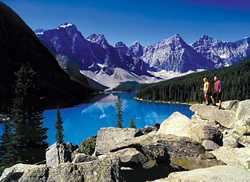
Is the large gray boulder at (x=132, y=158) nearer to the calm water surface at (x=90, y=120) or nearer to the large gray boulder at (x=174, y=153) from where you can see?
the large gray boulder at (x=174, y=153)

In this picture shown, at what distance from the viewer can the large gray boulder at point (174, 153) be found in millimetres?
6223

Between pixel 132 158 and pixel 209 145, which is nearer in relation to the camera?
pixel 132 158

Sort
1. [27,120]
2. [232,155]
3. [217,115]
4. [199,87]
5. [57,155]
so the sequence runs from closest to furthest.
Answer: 1. [232,155]
2. [57,155]
3. [217,115]
4. [27,120]
5. [199,87]

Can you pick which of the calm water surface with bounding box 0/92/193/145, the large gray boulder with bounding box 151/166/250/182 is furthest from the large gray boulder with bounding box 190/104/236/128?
the calm water surface with bounding box 0/92/193/145

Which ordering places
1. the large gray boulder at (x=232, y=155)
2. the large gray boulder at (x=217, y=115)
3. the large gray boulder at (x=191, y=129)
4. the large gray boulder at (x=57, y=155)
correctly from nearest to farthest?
the large gray boulder at (x=232, y=155) → the large gray boulder at (x=57, y=155) → the large gray boulder at (x=191, y=129) → the large gray boulder at (x=217, y=115)

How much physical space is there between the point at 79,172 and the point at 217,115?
47.0 feet

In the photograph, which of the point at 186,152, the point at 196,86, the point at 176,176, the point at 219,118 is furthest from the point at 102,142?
the point at 196,86

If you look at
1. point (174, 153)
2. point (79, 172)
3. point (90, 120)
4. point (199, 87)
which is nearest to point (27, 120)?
point (79, 172)

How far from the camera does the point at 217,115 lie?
47.4 feet

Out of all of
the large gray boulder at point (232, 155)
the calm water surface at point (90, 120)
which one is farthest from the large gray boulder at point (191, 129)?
the calm water surface at point (90, 120)

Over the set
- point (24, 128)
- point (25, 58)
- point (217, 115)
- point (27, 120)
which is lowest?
point (24, 128)

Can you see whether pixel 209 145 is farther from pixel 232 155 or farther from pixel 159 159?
pixel 159 159

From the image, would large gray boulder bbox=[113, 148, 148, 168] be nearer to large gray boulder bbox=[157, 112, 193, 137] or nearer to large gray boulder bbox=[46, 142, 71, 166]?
large gray boulder bbox=[46, 142, 71, 166]

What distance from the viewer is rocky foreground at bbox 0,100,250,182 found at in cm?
452
